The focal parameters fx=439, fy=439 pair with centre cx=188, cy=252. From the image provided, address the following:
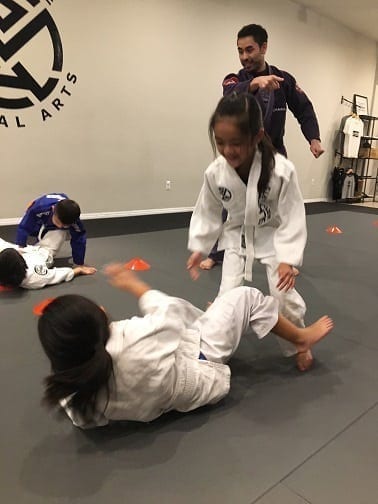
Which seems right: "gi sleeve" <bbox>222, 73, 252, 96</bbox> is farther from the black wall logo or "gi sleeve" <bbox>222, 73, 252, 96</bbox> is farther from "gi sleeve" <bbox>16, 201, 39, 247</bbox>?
the black wall logo

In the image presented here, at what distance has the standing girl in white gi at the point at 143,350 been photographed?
106cm

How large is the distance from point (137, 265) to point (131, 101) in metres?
2.99

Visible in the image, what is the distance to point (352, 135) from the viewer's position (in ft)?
25.7

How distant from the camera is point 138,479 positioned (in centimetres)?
110

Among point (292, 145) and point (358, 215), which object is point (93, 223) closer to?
point (358, 215)

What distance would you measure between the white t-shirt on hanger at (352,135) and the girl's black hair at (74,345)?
7.73 meters

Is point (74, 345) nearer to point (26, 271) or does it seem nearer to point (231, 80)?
point (26, 271)

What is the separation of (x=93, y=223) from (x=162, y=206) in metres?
1.30

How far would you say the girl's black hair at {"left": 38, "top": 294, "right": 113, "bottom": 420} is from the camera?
40.8 inches

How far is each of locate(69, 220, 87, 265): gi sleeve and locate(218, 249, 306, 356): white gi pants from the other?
4.59 ft

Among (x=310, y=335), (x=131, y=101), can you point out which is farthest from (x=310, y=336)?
(x=131, y=101)

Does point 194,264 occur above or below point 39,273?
above

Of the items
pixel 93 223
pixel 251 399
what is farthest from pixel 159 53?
pixel 251 399

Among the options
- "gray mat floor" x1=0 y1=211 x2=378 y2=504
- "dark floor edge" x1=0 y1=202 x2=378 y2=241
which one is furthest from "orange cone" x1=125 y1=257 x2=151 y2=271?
"dark floor edge" x1=0 y1=202 x2=378 y2=241
